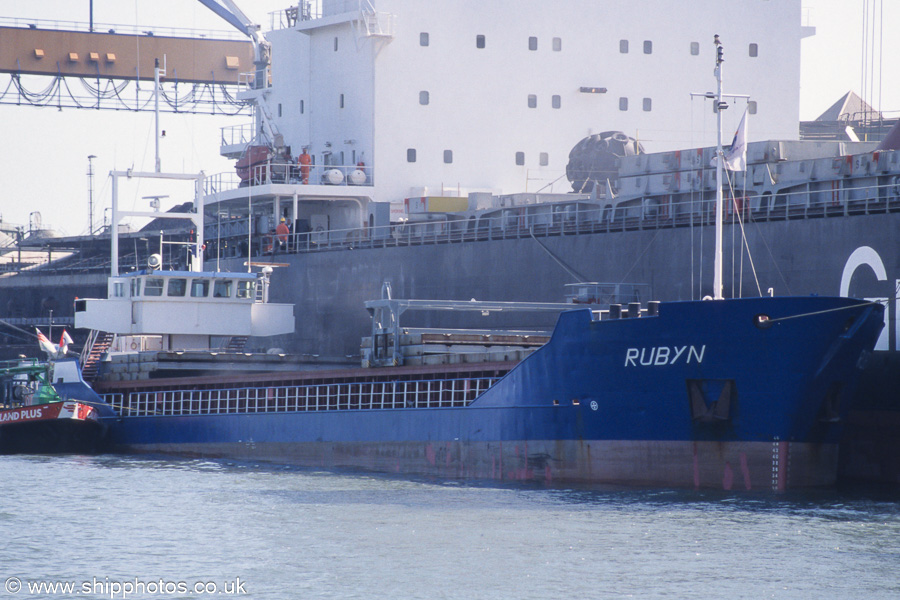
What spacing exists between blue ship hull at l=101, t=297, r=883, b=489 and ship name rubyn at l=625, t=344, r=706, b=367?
2 centimetres

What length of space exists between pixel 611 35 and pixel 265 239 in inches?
474

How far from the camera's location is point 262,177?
38.1 meters

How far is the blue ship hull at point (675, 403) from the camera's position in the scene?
18547 mm

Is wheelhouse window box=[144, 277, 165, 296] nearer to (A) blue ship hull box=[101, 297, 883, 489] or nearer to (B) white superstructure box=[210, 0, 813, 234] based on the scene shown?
(B) white superstructure box=[210, 0, 813, 234]

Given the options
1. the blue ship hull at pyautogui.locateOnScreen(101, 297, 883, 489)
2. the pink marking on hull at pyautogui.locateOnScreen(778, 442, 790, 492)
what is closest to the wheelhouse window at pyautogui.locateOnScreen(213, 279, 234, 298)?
the blue ship hull at pyautogui.locateOnScreen(101, 297, 883, 489)

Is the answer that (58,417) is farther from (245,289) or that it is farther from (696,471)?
(696,471)

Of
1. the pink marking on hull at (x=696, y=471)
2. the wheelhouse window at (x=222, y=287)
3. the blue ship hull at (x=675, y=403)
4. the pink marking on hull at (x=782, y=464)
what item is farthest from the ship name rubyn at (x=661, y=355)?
the wheelhouse window at (x=222, y=287)

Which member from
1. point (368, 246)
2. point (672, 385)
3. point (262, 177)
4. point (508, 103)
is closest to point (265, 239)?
point (262, 177)

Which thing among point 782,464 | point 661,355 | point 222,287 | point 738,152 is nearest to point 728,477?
point 782,464

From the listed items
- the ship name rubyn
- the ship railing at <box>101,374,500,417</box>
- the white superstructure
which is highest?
the white superstructure

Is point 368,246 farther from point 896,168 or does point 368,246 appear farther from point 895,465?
point 895,465

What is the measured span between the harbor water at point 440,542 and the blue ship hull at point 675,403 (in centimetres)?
55

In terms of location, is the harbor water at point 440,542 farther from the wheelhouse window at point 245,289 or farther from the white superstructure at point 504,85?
the white superstructure at point 504,85

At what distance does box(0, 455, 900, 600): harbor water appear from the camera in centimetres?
1398
